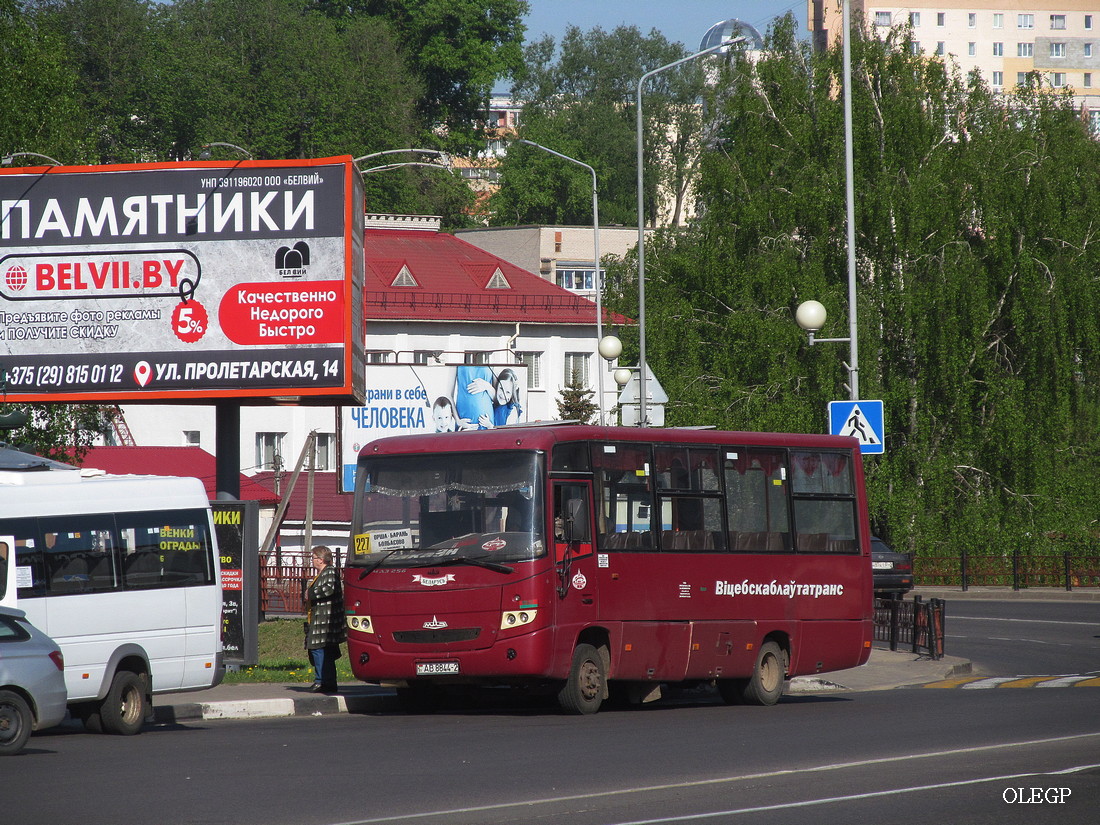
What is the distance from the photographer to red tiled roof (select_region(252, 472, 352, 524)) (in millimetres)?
56312

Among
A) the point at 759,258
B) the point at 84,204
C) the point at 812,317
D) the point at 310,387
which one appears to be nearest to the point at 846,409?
the point at 812,317

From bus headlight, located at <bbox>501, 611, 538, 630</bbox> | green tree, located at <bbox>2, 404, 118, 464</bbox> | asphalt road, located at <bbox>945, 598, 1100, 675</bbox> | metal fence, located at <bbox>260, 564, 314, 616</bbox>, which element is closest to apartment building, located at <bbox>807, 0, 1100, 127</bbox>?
asphalt road, located at <bbox>945, 598, 1100, 675</bbox>

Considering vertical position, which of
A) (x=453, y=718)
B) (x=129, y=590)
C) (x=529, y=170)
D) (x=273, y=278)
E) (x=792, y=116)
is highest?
(x=529, y=170)

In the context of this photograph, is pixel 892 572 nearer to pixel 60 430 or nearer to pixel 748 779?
pixel 60 430

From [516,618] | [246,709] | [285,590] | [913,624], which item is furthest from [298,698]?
[285,590]

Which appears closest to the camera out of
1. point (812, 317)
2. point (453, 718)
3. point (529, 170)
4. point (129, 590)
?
point (129, 590)

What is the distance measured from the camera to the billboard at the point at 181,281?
903 inches

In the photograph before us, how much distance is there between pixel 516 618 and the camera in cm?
1664

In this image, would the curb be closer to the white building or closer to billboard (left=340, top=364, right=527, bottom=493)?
billboard (left=340, top=364, right=527, bottom=493)

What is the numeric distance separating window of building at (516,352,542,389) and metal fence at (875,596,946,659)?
44.0 metres

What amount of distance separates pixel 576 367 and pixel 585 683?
5621 cm

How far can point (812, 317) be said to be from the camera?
83.4ft

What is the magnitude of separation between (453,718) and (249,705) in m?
2.22

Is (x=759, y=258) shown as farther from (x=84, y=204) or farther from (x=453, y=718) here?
(x=453, y=718)
